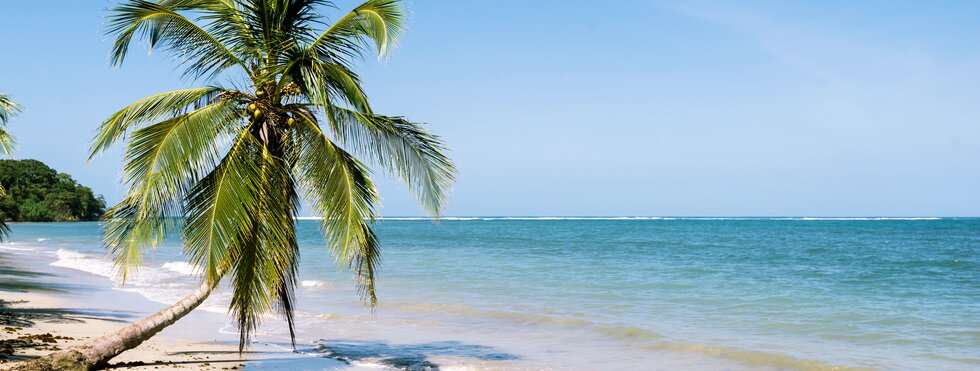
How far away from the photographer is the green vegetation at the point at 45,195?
105 m

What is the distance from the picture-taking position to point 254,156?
7.39m

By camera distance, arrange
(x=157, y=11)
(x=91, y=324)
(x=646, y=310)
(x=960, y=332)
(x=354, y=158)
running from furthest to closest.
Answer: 1. (x=646, y=310)
2. (x=960, y=332)
3. (x=91, y=324)
4. (x=354, y=158)
5. (x=157, y=11)

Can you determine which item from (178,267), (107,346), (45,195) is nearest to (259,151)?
(107,346)

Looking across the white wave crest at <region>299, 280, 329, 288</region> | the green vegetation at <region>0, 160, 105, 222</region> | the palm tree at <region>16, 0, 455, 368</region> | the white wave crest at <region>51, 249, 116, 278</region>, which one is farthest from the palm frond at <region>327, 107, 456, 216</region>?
the green vegetation at <region>0, 160, 105, 222</region>

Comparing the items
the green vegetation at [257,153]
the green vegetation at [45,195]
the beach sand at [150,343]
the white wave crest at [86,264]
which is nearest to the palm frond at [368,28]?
the green vegetation at [257,153]

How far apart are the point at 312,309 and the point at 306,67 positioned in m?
9.35

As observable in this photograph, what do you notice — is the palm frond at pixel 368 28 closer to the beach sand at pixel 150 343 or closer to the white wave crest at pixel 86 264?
the beach sand at pixel 150 343

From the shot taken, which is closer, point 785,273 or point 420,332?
point 420,332

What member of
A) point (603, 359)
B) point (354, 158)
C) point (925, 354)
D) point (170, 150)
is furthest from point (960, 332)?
point (170, 150)

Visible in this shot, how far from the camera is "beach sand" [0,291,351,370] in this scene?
869cm

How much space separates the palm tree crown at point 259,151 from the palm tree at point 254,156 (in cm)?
1

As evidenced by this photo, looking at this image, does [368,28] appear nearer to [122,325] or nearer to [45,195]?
[122,325]

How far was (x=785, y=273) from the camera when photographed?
2586 cm

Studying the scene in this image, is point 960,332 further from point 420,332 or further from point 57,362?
point 57,362
